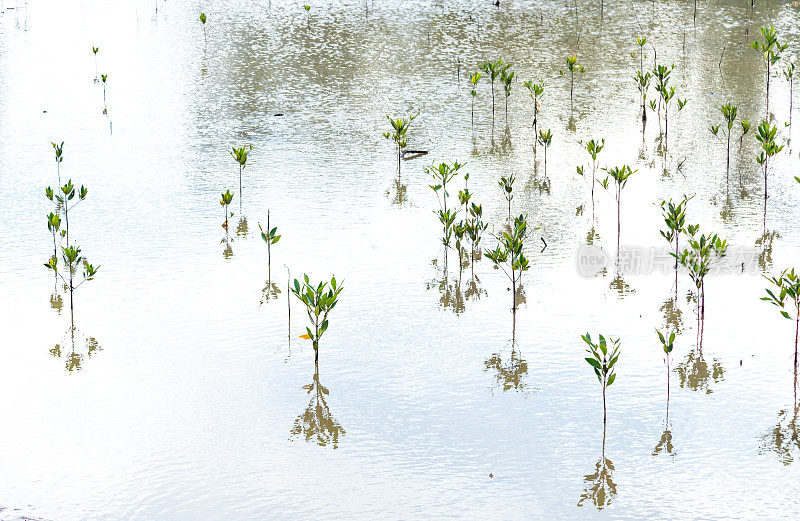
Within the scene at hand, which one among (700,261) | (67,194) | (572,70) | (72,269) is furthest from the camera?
(572,70)

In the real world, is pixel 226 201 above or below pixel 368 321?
above

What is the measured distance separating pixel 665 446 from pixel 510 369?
1.24 metres

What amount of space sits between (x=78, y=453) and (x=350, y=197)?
4813 millimetres

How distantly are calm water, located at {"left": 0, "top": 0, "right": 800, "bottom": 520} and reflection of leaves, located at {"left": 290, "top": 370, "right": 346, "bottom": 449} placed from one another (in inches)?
0.9

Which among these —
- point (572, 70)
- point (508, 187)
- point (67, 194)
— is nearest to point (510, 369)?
point (508, 187)

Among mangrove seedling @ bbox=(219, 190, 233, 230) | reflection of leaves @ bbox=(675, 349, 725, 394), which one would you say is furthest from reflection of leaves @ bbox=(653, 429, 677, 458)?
mangrove seedling @ bbox=(219, 190, 233, 230)

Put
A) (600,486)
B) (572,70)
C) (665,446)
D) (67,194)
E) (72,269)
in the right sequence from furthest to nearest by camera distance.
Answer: (572,70) → (67,194) → (72,269) → (665,446) → (600,486)

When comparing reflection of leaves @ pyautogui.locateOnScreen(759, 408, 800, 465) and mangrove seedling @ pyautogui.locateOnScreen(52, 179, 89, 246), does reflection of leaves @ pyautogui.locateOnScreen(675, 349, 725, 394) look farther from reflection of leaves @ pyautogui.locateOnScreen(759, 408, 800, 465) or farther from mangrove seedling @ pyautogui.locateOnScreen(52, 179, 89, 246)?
mangrove seedling @ pyautogui.locateOnScreen(52, 179, 89, 246)

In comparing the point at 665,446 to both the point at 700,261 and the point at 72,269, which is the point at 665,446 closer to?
the point at 700,261

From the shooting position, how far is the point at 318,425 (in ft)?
18.7

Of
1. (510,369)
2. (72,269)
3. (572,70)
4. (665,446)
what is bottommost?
(665,446)

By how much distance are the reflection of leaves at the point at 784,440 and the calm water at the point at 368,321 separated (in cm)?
2

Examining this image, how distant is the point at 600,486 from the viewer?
5074mm

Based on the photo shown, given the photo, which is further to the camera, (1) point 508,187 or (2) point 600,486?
(1) point 508,187
